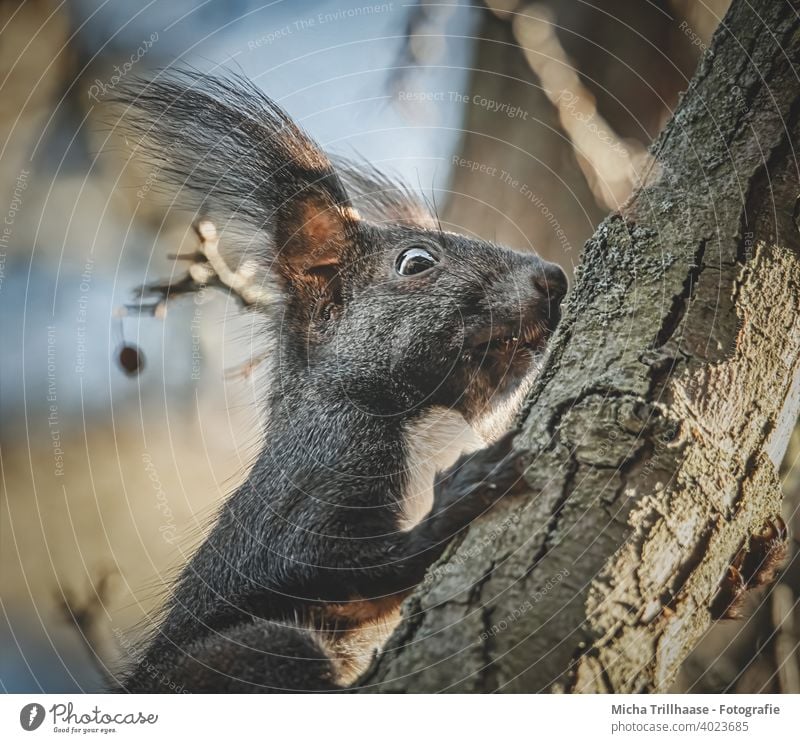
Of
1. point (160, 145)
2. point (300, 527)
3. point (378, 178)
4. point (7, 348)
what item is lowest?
point (300, 527)

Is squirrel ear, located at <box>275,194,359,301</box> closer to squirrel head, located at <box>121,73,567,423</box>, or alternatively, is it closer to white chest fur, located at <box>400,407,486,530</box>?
squirrel head, located at <box>121,73,567,423</box>

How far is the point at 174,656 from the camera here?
1.17 m

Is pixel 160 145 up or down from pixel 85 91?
down

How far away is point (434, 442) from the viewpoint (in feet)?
4.19

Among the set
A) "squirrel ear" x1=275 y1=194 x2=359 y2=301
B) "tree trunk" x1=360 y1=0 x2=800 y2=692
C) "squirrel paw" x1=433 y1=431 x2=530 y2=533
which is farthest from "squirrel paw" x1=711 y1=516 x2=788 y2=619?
"squirrel ear" x1=275 y1=194 x2=359 y2=301

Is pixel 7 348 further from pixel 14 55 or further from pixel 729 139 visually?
pixel 729 139

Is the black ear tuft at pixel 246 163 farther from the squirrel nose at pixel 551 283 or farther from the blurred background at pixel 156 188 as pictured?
the squirrel nose at pixel 551 283

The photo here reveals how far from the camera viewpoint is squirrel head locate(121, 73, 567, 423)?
4.03 feet

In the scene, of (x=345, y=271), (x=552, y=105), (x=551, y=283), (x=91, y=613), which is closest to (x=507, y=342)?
(x=551, y=283)

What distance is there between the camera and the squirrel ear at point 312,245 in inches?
51.5

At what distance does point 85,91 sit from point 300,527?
3.31 ft
